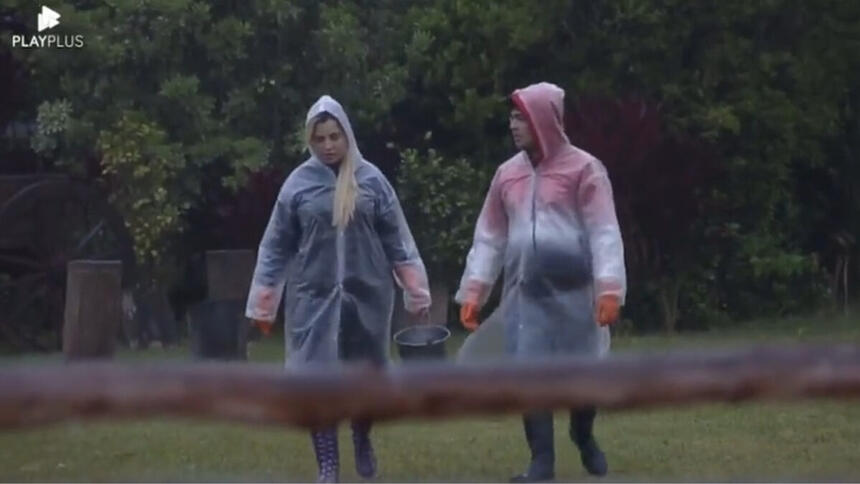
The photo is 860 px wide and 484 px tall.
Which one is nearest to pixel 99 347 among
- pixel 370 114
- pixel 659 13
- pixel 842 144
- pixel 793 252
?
pixel 370 114

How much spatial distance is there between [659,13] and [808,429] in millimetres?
6781

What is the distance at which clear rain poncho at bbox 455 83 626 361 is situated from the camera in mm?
6684

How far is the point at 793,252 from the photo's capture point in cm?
1642

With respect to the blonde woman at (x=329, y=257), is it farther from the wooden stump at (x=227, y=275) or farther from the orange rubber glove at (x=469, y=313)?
the wooden stump at (x=227, y=275)

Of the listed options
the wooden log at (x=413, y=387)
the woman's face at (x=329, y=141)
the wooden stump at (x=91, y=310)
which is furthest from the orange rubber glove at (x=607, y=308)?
the wooden log at (x=413, y=387)

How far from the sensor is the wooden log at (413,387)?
166 centimetres

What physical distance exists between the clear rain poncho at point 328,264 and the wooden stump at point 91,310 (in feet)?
12.5

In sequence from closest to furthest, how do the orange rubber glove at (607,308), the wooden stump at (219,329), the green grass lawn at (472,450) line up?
the orange rubber glove at (607,308) < the green grass lawn at (472,450) < the wooden stump at (219,329)

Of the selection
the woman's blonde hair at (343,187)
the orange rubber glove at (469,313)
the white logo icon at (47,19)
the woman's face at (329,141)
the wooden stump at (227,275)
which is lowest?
the orange rubber glove at (469,313)

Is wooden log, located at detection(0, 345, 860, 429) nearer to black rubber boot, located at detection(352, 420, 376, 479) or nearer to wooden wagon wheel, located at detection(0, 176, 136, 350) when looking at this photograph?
black rubber boot, located at detection(352, 420, 376, 479)

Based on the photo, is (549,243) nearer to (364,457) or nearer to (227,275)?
(364,457)

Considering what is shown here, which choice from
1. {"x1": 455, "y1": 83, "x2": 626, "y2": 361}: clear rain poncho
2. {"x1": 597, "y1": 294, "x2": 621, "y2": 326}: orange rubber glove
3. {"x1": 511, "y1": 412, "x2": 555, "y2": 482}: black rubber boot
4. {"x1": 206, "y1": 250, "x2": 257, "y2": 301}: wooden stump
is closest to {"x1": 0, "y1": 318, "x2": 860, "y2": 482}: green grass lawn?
{"x1": 511, "y1": 412, "x2": 555, "y2": 482}: black rubber boot

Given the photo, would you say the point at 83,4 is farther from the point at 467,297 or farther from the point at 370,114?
the point at 467,297

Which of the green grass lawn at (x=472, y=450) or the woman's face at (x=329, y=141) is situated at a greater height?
the woman's face at (x=329, y=141)
